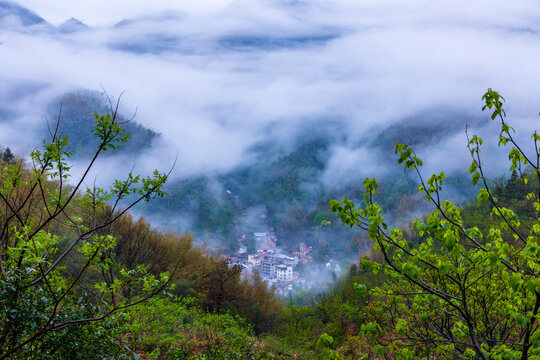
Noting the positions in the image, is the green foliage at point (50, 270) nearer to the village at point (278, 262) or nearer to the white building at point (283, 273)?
the village at point (278, 262)

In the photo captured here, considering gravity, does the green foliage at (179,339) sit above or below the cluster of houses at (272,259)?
below

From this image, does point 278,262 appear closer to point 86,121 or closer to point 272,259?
point 272,259

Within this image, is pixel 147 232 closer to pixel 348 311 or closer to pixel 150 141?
pixel 348 311

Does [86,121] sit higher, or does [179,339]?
[86,121]

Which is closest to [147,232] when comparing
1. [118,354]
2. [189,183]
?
[118,354]

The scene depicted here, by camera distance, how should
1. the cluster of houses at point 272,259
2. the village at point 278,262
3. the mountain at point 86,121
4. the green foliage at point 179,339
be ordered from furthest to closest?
the mountain at point 86,121 → the cluster of houses at point 272,259 → the village at point 278,262 → the green foliage at point 179,339

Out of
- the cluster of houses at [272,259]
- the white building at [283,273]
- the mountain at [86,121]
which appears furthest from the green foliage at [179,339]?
the mountain at [86,121]

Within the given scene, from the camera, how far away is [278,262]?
137 m

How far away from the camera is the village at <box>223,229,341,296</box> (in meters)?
124

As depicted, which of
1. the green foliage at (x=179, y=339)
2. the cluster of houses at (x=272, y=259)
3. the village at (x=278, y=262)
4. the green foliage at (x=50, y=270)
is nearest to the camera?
the green foliage at (x=50, y=270)

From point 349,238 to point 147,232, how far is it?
11654cm

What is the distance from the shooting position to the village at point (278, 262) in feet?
406

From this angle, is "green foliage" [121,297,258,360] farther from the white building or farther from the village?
the white building

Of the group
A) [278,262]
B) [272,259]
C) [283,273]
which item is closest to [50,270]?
[283,273]
